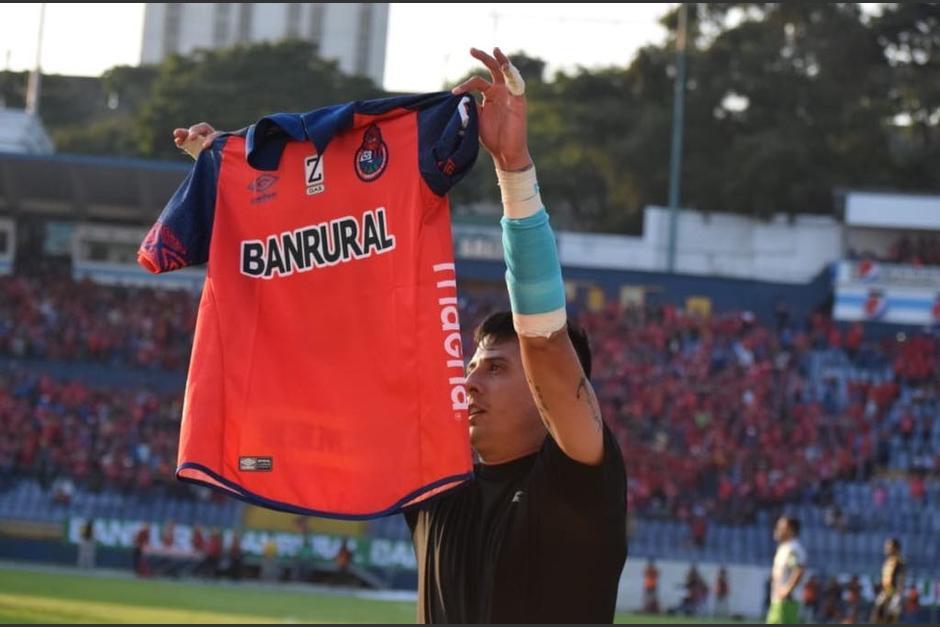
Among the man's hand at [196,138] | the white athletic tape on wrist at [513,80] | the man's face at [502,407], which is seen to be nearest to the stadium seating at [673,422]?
the man's hand at [196,138]

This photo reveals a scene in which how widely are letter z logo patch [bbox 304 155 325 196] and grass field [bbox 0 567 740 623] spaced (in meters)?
12.7

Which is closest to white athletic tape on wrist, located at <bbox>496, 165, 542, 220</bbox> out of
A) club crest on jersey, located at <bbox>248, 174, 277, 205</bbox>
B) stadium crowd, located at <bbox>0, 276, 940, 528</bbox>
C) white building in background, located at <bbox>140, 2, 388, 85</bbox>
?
club crest on jersey, located at <bbox>248, 174, 277, 205</bbox>

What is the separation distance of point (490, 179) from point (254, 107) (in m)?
8.08

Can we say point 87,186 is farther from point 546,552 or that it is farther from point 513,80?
point 546,552

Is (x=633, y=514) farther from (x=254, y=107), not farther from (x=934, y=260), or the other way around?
(x=254, y=107)

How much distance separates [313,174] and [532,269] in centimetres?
97

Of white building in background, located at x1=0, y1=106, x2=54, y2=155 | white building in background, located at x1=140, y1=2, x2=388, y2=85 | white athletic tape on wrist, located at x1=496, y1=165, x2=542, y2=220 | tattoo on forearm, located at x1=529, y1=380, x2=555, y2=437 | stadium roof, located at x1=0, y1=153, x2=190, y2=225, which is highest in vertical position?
white building in background, located at x1=140, y1=2, x2=388, y2=85

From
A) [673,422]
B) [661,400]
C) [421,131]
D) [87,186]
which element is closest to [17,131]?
[87,186]

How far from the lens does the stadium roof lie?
39.7 m

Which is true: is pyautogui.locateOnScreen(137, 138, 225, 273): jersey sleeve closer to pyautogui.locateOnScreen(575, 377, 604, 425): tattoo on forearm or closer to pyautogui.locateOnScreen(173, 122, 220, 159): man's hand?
pyautogui.locateOnScreen(173, 122, 220, 159): man's hand

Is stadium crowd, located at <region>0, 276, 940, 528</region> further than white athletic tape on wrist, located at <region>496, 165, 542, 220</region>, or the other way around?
stadium crowd, located at <region>0, 276, 940, 528</region>

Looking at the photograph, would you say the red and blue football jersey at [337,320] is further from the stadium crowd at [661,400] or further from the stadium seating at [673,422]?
the stadium crowd at [661,400]

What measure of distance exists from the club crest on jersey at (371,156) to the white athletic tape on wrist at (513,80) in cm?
64

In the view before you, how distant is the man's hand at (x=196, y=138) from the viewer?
4.55 m
